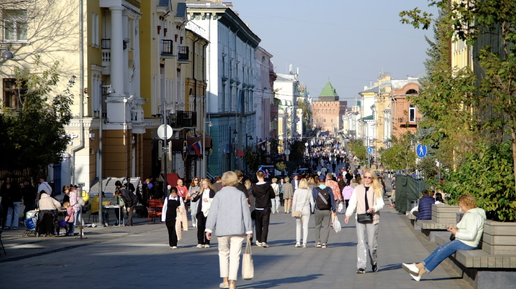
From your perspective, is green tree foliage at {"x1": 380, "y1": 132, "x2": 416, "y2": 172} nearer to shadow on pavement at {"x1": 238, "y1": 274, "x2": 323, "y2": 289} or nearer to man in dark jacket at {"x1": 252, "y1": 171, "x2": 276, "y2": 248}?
man in dark jacket at {"x1": 252, "y1": 171, "x2": 276, "y2": 248}

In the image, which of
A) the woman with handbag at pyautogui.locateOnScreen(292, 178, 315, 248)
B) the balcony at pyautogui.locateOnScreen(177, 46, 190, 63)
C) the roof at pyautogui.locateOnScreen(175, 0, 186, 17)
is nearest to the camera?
the woman with handbag at pyautogui.locateOnScreen(292, 178, 315, 248)

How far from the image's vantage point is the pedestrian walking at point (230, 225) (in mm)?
11336

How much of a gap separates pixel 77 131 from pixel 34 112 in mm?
5991

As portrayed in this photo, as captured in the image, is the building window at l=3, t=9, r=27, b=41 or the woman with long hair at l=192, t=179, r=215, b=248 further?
the building window at l=3, t=9, r=27, b=41

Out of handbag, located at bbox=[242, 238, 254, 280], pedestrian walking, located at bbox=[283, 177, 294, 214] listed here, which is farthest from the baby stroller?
pedestrian walking, located at bbox=[283, 177, 294, 214]

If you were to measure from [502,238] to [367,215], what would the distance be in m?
2.68

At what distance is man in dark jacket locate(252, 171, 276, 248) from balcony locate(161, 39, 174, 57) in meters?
28.3

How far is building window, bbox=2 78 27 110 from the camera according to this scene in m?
31.9

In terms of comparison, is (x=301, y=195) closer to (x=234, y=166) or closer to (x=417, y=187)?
(x=417, y=187)

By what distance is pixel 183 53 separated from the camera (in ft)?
170

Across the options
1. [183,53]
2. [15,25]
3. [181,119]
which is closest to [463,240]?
[15,25]

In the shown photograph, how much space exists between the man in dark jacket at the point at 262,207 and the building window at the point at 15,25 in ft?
57.0

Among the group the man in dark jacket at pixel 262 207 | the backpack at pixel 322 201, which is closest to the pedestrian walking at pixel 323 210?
the backpack at pixel 322 201

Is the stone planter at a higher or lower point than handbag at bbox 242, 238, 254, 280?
higher
